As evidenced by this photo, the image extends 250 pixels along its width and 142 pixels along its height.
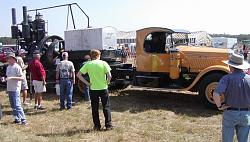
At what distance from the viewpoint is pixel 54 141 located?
732 centimetres

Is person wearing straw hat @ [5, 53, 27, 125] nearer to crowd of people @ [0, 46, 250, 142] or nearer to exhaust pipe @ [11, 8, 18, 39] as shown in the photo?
crowd of people @ [0, 46, 250, 142]

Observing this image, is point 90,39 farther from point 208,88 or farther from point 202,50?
point 208,88

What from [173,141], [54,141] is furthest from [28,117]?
[173,141]

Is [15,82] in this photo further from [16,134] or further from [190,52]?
[190,52]

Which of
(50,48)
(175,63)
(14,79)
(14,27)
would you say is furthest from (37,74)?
(14,27)

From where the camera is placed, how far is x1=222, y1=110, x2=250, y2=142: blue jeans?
503 cm

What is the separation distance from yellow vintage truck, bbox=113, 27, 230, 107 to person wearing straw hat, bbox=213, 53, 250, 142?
4.94 metres

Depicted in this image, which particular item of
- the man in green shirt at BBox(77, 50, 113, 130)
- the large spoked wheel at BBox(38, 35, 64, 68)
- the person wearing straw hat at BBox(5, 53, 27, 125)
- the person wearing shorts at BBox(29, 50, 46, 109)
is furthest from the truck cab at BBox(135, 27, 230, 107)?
the person wearing straw hat at BBox(5, 53, 27, 125)

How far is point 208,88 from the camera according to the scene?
10.1 meters

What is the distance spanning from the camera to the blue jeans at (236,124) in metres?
5.03

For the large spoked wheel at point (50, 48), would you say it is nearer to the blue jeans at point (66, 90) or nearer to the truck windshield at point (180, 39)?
the blue jeans at point (66, 90)

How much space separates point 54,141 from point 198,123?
3.23 metres

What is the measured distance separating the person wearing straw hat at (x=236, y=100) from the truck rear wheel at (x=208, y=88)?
4914 millimetres

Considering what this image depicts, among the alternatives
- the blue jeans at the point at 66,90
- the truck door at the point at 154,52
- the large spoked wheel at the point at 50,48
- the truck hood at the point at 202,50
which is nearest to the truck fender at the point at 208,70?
the truck hood at the point at 202,50
